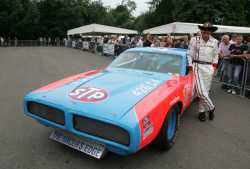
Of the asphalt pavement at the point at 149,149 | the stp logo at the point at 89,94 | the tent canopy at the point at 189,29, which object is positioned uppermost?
the tent canopy at the point at 189,29

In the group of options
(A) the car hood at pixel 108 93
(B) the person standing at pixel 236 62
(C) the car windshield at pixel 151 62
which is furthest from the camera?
(B) the person standing at pixel 236 62

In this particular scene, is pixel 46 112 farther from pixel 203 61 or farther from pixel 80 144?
pixel 203 61

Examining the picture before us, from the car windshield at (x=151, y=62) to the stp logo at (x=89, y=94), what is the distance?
135 cm

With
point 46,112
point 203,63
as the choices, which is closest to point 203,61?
point 203,63

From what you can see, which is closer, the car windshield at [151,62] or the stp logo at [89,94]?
the stp logo at [89,94]

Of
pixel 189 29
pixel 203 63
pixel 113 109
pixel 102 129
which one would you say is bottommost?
pixel 102 129

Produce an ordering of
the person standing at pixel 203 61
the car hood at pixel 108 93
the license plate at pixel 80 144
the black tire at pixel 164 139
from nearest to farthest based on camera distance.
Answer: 1. the car hood at pixel 108 93
2. the license plate at pixel 80 144
3. the black tire at pixel 164 139
4. the person standing at pixel 203 61

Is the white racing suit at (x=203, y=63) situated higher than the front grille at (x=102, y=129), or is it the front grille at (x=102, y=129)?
the white racing suit at (x=203, y=63)

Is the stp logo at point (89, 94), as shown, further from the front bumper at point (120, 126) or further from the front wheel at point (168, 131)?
the front wheel at point (168, 131)

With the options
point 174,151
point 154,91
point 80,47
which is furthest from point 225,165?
point 80,47

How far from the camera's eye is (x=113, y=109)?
2.88 meters

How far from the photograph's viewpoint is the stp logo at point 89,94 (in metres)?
3.13

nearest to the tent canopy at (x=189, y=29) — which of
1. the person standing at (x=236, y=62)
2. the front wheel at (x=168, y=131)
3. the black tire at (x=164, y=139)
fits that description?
the person standing at (x=236, y=62)

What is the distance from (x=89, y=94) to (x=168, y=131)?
4.30 feet
